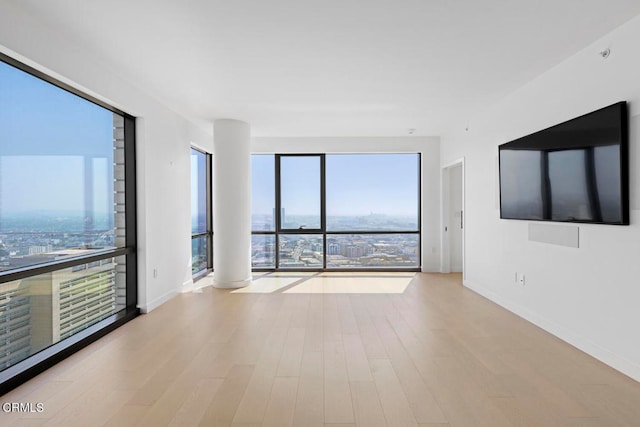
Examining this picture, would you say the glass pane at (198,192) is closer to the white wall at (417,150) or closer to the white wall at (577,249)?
the white wall at (417,150)

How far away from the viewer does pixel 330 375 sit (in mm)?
2680

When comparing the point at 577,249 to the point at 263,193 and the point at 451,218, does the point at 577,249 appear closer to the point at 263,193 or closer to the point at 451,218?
the point at 451,218

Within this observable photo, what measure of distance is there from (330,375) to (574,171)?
2.70 m

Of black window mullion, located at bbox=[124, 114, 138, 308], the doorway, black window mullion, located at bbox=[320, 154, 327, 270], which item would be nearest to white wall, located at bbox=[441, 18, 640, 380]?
the doorway

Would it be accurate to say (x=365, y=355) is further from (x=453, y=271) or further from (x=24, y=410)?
(x=453, y=271)

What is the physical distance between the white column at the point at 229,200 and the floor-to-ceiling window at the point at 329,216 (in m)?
1.45

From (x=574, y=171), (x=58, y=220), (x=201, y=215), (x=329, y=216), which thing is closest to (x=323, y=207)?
(x=329, y=216)

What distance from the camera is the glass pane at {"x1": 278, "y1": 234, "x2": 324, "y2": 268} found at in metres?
7.19

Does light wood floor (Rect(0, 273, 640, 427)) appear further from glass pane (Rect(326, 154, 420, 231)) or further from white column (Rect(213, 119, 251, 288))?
glass pane (Rect(326, 154, 420, 231))

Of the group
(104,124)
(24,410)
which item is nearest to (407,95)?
(104,124)

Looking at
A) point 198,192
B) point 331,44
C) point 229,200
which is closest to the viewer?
point 331,44

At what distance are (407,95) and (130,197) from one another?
3482 mm

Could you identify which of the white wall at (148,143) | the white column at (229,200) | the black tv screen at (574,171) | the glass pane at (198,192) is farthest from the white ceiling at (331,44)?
the glass pane at (198,192)

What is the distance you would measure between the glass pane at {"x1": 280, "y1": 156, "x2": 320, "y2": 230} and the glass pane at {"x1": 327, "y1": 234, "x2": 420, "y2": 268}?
0.60 meters
